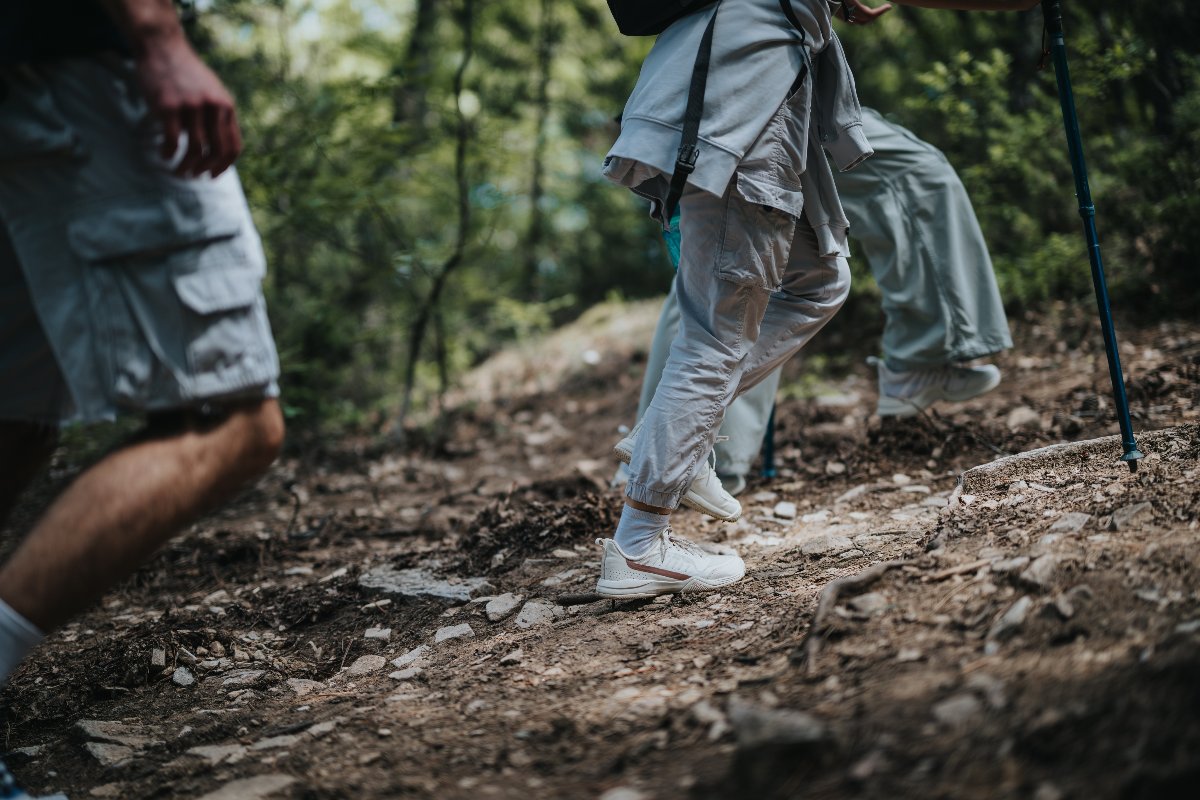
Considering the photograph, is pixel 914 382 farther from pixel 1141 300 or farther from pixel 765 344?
pixel 1141 300

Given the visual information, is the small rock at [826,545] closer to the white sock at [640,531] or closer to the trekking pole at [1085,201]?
the white sock at [640,531]

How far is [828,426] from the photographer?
4.78 m

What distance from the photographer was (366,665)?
2.54 metres

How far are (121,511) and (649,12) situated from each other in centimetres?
182

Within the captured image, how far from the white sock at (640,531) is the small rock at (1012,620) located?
993 mm

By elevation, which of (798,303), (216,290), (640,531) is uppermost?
(216,290)

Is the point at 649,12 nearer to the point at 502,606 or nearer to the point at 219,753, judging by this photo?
the point at 502,606

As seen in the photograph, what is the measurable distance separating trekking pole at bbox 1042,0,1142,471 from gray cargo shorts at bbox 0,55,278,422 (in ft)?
7.56

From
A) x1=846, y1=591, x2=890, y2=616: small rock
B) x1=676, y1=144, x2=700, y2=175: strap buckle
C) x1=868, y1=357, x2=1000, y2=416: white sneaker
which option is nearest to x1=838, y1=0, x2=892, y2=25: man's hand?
x1=676, y1=144, x2=700, y2=175: strap buckle

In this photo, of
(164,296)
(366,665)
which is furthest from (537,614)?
(164,296)

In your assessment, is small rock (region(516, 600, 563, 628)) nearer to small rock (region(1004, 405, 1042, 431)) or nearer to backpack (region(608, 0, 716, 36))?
backpack (region(608, 0, 716, 36))

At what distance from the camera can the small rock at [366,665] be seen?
8.21ft

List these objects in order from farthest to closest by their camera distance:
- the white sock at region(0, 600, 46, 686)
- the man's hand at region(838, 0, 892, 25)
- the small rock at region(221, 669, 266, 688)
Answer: the man's hand at region(838, 0, 892, 25) → the small rock at region(221, 669, 266, 688) → the white sock at region(0, 600, 46, 686)

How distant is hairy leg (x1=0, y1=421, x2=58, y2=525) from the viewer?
6.36 ft
